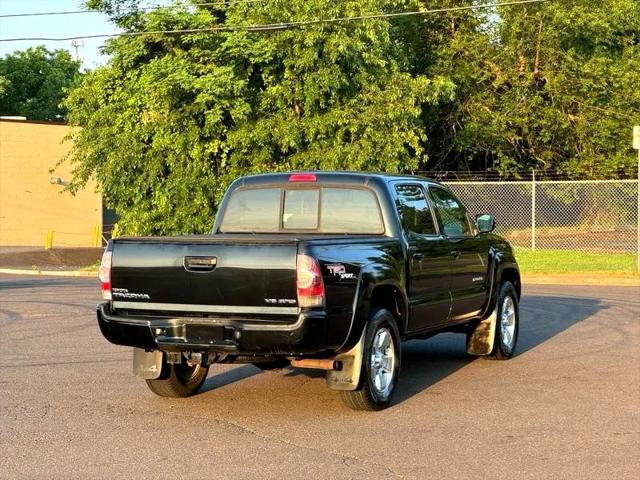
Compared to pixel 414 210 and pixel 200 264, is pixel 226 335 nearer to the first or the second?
pixel 200 264

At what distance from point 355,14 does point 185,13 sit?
5045 mm

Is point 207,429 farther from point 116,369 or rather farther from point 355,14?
point 355,14

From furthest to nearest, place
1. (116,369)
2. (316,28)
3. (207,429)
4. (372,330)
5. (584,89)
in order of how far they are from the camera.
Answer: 1. (584,89)
2. (316,28)
3. (116,369)
4. (372,330)
5. (207,429)

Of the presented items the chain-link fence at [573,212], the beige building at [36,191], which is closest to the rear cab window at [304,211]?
the chain-link fence at [573,212]

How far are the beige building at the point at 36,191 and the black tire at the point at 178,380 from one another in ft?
121

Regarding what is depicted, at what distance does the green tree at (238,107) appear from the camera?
26141 millimetres

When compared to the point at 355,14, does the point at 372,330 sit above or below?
below

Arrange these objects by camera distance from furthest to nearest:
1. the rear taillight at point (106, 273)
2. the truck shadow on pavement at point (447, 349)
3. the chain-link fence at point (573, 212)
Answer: the chain-link fence at point (573, 212)
the truck shadow on pavement at point (447, 349)
the rear taillight at point (106, 273)

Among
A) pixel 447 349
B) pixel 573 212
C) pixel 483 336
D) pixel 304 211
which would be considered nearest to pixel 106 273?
pixel 304 211

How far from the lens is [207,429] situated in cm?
698

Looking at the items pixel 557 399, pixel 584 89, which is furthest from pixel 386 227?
pixel 584 89

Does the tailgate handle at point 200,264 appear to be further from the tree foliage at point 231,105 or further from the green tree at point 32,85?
the green tree at point 32,85

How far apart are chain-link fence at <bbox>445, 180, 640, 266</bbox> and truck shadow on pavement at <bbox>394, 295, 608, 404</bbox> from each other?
11499mm

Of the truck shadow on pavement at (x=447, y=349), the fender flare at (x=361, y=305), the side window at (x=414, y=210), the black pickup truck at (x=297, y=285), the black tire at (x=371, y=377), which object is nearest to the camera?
the black pickup truck at (x=297, y=285)
